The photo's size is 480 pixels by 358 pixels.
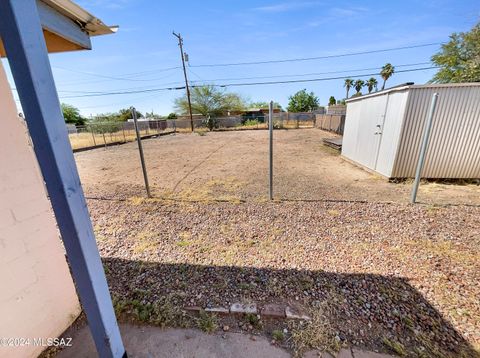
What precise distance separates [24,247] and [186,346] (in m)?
1.25

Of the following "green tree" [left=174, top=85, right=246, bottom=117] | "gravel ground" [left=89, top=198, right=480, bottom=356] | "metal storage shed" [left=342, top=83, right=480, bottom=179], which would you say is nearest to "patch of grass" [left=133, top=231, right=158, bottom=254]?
"gravel ground" [left=89, top=198, right=480, bottom=356]

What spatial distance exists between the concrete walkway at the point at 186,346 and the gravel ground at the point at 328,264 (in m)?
0.25

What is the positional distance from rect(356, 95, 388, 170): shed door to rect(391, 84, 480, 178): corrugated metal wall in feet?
2.53

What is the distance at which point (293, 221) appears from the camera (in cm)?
340

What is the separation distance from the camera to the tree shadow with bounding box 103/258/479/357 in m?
1.55

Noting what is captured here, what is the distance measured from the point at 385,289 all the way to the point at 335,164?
5.79 m

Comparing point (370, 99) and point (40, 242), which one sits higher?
point (370, 99)

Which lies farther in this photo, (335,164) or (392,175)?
(335,164)

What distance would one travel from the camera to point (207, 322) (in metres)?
1.71

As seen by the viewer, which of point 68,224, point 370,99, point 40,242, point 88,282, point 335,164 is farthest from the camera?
point 335,164

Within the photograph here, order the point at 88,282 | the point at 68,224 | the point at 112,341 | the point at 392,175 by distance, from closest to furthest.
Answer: the point at 68,224
the point at 88,282
the point at 112,341
the point at 392,175

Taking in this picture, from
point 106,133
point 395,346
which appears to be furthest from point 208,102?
point 395,346

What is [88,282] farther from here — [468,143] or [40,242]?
[468,143]

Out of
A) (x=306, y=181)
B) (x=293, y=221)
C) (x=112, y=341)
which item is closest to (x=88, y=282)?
(x=112, y=341)
